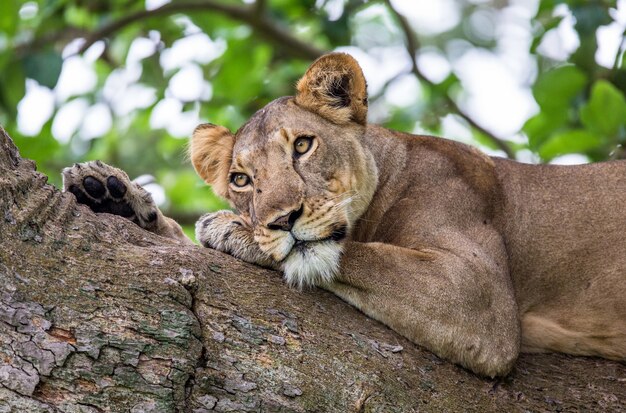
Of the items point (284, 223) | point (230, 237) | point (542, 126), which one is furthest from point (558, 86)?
point (230, 237)

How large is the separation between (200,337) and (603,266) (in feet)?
9.90

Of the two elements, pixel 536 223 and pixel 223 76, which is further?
pixel 223 76

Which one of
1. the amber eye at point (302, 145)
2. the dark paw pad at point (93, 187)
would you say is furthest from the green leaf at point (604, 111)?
the dark paw pad at point (93, 187)

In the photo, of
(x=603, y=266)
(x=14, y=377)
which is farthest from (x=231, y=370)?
(x=603, y=266)

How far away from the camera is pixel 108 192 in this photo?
208 inches

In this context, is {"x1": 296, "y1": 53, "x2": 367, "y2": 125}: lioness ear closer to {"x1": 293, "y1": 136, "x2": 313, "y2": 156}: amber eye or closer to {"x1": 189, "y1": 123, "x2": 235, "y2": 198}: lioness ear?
{"x1": 293, "y1": 136, "x2": 313, "y2": 156}: amber eye

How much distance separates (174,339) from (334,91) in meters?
2.92

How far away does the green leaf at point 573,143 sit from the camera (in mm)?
7496

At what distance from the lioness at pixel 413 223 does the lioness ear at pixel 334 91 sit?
10 millimetres

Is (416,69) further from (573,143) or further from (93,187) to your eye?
(93,187)

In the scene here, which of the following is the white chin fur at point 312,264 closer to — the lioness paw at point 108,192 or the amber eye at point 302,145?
the amber eye at point 302,145

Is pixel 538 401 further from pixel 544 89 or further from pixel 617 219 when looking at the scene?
pixel 544 89

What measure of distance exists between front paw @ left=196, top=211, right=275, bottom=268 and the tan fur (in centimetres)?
1

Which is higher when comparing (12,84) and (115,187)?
(115,187)
